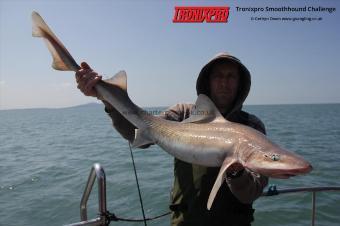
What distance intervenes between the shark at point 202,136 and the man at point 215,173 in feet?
0.64

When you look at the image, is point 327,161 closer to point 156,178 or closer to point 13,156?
point 156,178

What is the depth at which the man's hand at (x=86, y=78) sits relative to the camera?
3932 mm

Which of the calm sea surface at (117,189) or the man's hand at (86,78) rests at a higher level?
the man's hand at (86,78)

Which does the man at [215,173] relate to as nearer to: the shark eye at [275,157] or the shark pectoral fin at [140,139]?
the shark pectoral fin at [140,139]

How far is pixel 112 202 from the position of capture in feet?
38.0

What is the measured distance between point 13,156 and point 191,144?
848 inches

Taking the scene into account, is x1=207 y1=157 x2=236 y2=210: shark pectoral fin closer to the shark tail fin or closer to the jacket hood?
the jacket hood

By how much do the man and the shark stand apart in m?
0.20

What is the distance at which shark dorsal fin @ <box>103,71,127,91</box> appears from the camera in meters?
4.09

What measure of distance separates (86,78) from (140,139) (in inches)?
38.8

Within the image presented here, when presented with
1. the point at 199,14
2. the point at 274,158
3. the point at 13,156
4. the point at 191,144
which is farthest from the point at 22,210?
the point at 13,156

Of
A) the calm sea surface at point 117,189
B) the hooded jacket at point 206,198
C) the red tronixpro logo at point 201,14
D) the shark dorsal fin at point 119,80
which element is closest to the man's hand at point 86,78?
the shark dorsal fin at point 119,80

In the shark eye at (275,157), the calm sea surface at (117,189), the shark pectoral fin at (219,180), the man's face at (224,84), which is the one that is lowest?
the calm sea surface at (117,189)

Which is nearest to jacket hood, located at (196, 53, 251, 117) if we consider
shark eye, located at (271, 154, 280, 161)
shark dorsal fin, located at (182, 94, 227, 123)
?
shark dorsal fin, located at (182, 94, 227, 123)
